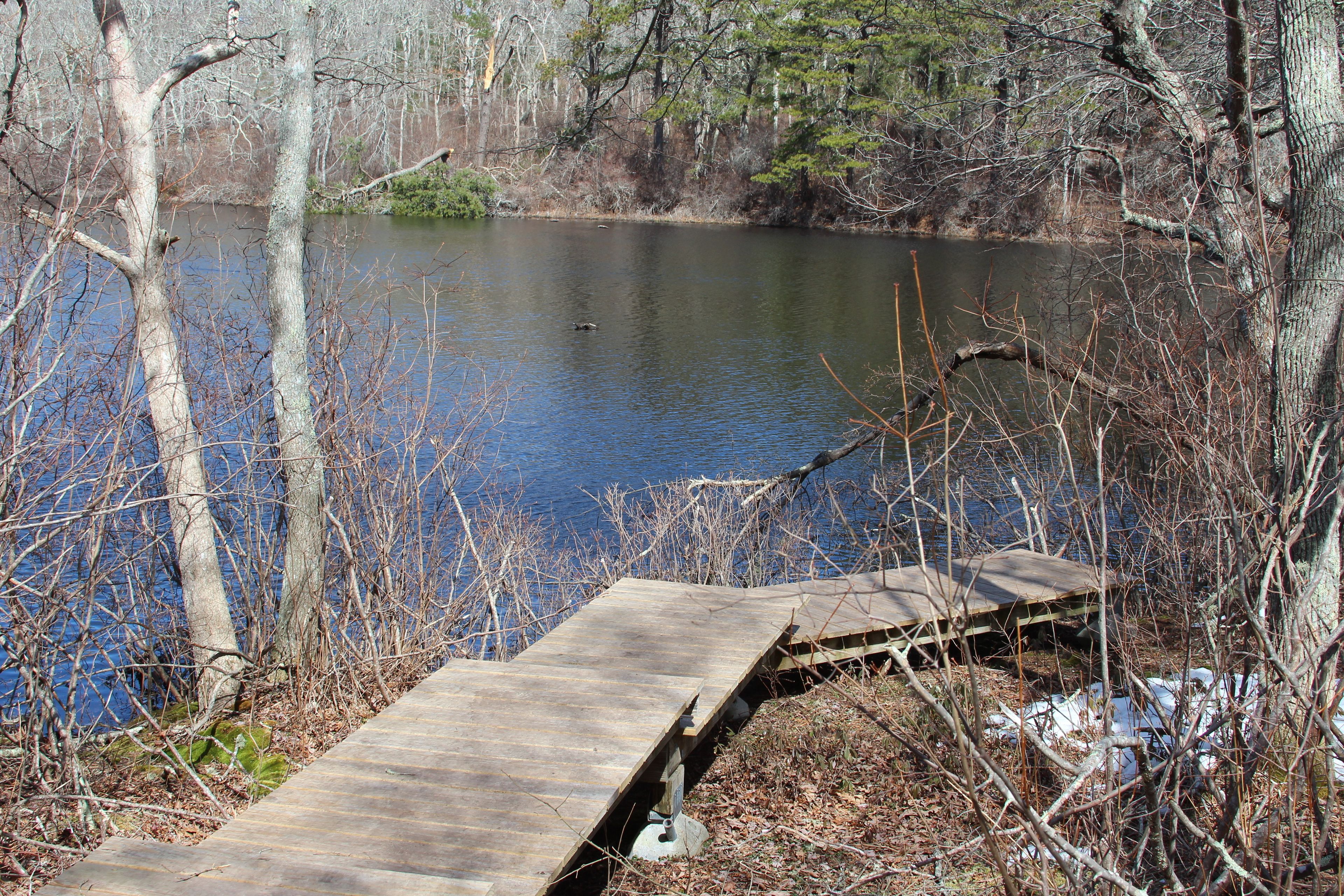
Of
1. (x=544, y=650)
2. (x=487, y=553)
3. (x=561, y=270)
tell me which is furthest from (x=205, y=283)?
(x=561, y=270)

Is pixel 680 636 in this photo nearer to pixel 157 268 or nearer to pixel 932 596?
pixel 932 596

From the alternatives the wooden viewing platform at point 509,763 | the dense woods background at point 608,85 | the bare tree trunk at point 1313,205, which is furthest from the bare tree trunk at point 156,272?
the bare tree trunk at point 1313,205

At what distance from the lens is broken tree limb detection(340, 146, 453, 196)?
19.7 feet

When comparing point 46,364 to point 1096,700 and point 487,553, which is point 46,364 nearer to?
point 487,553

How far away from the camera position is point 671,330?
22.0 m

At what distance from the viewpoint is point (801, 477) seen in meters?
10.6

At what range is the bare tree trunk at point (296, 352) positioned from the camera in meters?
6.35

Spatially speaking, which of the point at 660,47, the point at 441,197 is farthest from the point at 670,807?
the point at 441,197

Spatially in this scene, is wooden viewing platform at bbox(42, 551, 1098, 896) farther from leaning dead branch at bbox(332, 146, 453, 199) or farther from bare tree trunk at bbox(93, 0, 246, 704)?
leaning dead branch at bbox(332, 146, 453, 199)

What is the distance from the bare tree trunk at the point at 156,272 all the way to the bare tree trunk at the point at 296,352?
350 millimetres

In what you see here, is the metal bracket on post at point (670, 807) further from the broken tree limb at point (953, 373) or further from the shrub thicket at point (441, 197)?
the shrub thicket at point (441, 197)

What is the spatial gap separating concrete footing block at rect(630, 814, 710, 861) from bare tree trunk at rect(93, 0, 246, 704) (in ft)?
9.10

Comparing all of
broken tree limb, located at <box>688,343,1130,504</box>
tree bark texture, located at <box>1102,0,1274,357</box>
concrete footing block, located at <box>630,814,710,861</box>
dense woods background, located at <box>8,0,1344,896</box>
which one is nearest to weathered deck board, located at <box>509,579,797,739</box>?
concrete footing block, located at <box>630,814,710,861</box>

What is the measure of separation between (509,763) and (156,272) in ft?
13.2
